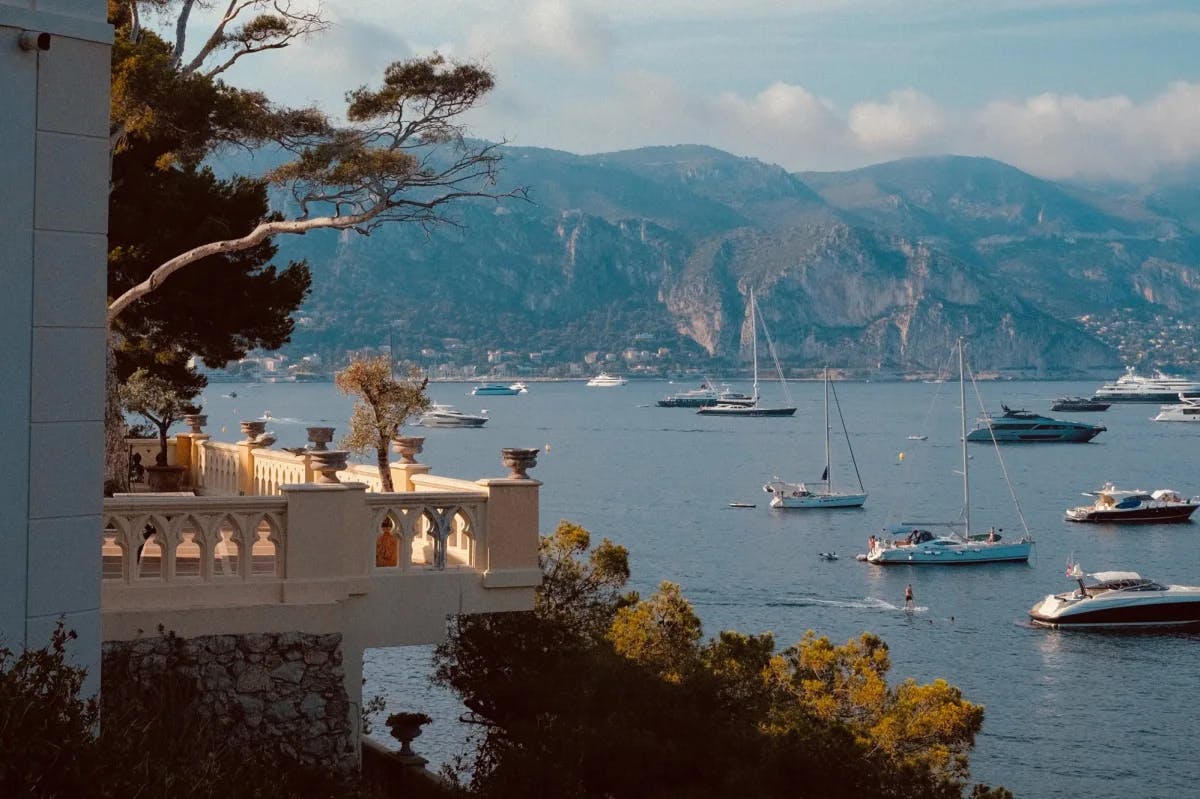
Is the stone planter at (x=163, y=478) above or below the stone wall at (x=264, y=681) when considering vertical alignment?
above

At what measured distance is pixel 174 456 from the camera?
21688 mm

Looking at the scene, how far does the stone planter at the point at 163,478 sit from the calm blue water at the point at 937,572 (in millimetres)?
12430

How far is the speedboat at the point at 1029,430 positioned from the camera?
15088cm

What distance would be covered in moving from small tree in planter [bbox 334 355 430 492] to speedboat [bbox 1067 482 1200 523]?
75794mm

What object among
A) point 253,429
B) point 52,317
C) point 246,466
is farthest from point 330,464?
point 253,429

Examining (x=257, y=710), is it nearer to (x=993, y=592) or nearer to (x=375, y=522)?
(x=375, y=522)

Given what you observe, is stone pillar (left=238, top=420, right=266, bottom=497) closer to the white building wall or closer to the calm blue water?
the white building wall

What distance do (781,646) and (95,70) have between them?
1767 inches

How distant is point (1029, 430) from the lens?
152m

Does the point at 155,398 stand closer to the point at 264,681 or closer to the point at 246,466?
the point at 246,466

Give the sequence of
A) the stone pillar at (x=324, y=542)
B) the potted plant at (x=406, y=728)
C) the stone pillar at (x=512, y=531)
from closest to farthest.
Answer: the stone pillar at (x=324, y=542)
the stone pillar at (x=512, y=531)
the potted plant at (x=406, y=728)

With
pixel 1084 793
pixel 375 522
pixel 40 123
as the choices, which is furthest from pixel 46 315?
pixel 1084 793

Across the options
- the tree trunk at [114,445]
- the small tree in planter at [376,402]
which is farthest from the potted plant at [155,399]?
the tree trunk at [114,445]

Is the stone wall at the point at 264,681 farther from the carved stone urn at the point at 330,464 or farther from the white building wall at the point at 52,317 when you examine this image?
the white building wall at the point at 52,317
